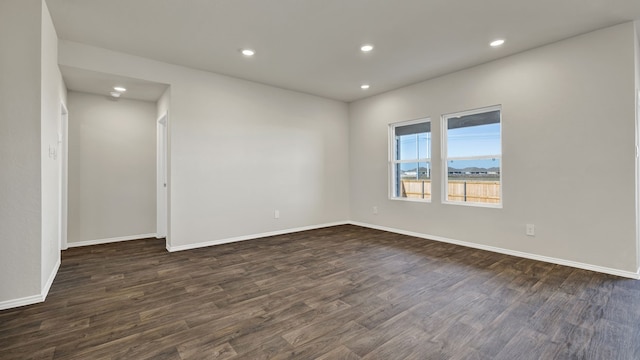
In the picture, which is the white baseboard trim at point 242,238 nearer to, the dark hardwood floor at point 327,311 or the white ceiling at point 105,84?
the dark hardwood floor at point 327,311

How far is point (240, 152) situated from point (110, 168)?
2160mm

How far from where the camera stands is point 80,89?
4.32 m

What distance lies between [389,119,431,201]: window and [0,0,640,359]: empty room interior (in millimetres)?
48

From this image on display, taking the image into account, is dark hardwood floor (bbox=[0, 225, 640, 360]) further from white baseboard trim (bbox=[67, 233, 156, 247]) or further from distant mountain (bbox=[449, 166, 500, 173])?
distant mountain (bbox=[449, 166, 500, 173])

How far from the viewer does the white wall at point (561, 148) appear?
302 centimetres

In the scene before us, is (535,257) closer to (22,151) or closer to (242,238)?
(242,238)

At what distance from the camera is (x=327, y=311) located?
233cm

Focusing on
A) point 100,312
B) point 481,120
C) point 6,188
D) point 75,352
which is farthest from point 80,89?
point 481,120

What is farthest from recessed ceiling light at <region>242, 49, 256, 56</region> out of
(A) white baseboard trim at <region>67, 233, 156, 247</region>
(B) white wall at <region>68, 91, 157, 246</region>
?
(A) white baseboard trim at <region>67, 233, 156, 247</region>

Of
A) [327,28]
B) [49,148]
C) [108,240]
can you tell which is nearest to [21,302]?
[49,148]

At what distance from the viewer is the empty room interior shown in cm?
214

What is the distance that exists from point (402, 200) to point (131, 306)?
4.23 m

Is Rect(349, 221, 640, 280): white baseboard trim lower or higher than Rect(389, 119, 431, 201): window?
lower

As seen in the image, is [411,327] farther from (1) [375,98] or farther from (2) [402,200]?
(1) [375,98]
